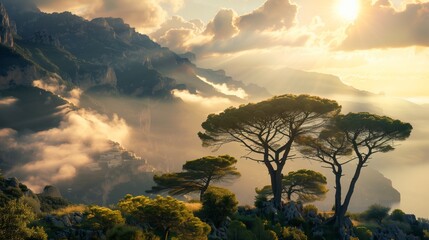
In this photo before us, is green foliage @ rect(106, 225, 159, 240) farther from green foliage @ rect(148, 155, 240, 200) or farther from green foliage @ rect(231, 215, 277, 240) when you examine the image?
green foliage @ rect(148, 155, 240, 200)

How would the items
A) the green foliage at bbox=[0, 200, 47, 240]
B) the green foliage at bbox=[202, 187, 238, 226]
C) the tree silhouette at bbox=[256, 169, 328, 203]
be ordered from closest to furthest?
the green foliage at bbox=[0, 200, 47, 240] < the green foliage at bbox=[202, 187, 238, 226] < the tree silhouette at bbox=[256, 169, 328, 203]

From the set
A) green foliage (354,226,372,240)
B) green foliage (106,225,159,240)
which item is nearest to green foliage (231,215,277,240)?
green foliage (354,226,372,240)

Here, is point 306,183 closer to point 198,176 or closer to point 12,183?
point 198,176

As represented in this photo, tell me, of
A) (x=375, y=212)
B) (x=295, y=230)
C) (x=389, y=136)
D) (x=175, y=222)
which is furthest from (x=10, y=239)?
(x=375, y=212)

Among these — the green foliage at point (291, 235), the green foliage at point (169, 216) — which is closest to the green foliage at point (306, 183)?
the green foliage at point (291, 235)

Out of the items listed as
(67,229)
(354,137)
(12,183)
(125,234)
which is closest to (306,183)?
(354,137)

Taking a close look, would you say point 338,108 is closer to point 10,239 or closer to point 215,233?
point 215,233
